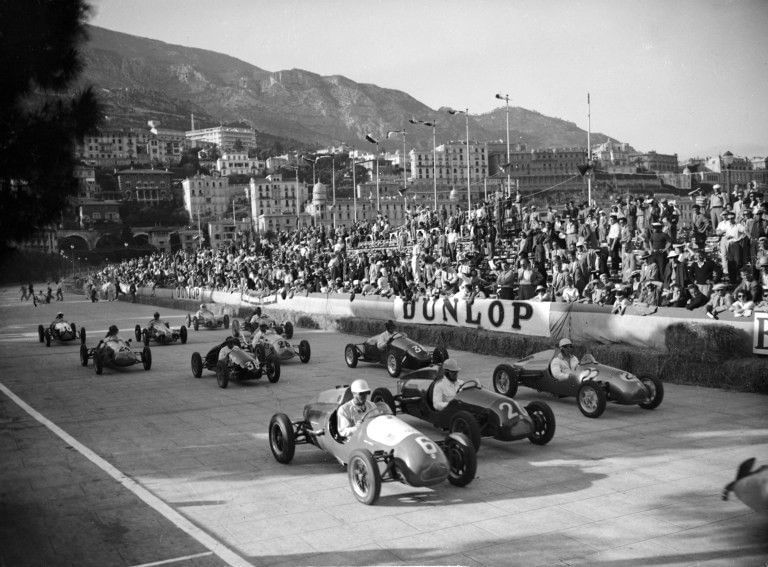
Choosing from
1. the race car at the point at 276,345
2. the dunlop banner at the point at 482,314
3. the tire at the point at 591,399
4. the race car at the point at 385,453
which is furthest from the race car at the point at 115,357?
the tire at the point at 591,399

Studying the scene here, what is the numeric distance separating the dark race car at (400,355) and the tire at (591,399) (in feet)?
15.8

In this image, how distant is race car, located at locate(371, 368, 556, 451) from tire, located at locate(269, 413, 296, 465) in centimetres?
205

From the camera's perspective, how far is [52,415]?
14898mm

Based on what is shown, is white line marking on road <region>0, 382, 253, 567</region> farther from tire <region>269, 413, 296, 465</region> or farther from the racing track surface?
tire <region>269, 413, 296, 465</region>

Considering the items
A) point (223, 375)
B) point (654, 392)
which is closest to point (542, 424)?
point (654, 392)

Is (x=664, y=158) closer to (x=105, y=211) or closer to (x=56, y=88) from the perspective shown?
(x=105, y=211)

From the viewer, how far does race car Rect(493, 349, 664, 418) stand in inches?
510

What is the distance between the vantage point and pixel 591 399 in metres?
13.0

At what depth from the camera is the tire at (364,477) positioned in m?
8.71

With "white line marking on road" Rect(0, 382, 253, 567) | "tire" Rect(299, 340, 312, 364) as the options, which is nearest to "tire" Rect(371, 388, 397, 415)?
"white line marking on road" Rect(0, 382, 253, 567)

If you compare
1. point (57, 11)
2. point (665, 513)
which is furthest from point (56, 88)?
point (665, 513)

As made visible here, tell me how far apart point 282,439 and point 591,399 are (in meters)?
5.32

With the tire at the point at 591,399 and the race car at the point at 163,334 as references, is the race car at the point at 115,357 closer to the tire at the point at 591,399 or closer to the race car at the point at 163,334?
the race car at the point at 163,334

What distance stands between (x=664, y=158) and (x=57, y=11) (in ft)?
668
